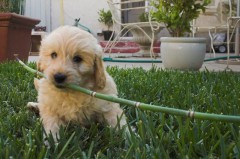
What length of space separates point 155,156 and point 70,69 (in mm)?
755

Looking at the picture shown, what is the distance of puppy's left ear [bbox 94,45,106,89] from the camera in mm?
2119

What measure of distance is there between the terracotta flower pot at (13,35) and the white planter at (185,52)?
7.10 feet

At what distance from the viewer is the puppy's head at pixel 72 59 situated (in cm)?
199

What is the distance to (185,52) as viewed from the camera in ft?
16.8

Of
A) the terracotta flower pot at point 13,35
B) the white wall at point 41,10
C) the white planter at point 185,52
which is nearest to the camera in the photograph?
the white planter at point 185,52

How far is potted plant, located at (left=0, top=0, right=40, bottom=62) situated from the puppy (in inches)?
147

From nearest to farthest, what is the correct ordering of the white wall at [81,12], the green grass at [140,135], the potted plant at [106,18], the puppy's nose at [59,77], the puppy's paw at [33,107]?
the green grass at [140,135] < the puppy's nose at [59,77] < the puppy's paw at [33,107] < the potted plant at [106,18] < the white wall at [81,12]

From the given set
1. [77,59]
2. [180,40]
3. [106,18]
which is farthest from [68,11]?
[77,59]

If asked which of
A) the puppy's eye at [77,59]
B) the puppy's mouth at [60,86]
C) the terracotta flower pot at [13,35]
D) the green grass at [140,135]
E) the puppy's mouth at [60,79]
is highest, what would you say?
the terracotta flower pot at [13,35]

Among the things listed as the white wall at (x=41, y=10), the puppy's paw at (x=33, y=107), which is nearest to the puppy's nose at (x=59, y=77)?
the puppy's paw at (x=33, y=107)

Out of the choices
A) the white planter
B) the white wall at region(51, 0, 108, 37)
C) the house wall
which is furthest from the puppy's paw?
the white wall at region(51, 0, 108, 37)

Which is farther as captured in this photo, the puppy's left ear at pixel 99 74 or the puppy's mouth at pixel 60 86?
the puppy's left ear at pixel 99 74

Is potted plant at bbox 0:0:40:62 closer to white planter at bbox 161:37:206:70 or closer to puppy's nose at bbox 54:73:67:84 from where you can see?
white planter at bbox 161:37:206:70

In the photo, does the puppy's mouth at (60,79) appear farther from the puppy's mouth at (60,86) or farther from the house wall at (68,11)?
the house wall at (68,11)
